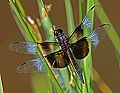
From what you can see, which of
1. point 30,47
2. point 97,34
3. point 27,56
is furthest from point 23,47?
point 27,56

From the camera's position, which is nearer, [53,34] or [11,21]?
[53,34]

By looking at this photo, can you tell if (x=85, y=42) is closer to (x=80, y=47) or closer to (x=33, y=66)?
(x=80, y=47)

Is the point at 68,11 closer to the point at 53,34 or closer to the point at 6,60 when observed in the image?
the point at 53,34

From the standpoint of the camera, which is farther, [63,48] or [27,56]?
[27,56]

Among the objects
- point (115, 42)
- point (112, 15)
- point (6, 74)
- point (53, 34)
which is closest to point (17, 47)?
point (53, 34)

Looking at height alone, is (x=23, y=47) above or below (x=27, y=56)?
below
